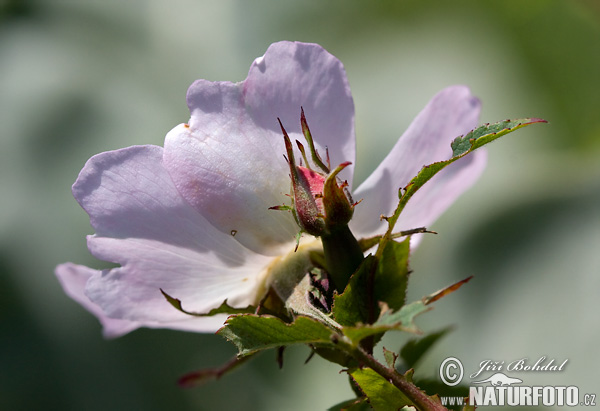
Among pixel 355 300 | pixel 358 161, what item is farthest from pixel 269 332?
pixel 358 161

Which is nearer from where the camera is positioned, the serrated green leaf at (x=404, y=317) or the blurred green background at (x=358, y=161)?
the serrated green leaf at (x=404, y=317)

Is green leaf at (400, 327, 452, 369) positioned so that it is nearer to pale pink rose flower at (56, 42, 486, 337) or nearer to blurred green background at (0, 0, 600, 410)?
pale pink rose flower at (56, 42, 486, 337)

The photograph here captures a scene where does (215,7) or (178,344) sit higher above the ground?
(215,7)

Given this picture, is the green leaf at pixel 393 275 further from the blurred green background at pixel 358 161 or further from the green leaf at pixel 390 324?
the blurred green background at pixel 358 161

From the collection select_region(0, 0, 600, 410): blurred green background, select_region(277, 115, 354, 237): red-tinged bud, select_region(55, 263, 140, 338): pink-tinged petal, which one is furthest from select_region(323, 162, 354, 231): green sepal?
select_region(0, 0, 600, 410): blurred green background

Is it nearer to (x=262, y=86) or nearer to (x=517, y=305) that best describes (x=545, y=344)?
(x=517, y=305)

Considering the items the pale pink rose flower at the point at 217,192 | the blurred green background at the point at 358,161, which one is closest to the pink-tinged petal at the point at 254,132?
the pale pink rose flower at the point at 217,192

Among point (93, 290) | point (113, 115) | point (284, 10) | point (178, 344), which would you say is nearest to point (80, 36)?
point (113, 115)
